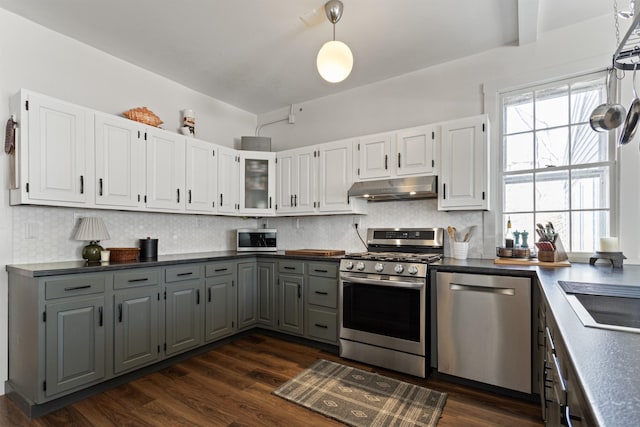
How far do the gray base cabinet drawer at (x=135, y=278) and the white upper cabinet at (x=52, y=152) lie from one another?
693mm

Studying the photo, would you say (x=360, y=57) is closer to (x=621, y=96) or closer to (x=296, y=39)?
(x=296, y=39)

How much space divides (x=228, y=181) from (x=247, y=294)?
1355mm

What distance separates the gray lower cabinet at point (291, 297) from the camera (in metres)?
3.44

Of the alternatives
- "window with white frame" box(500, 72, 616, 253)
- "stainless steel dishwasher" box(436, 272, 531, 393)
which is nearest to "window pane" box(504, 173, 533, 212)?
"window with white frame" box(500, 72, 616, 253)

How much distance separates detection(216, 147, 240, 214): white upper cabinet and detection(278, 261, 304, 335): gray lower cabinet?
0.97 metres

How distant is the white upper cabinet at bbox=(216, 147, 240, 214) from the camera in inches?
151

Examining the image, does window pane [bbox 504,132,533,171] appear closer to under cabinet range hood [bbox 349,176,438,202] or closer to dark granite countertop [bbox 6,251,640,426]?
under cabinet range hood [bbox 349,176,438,202]

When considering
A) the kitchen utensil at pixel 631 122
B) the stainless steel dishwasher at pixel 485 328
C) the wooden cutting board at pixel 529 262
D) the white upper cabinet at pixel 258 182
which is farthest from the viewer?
the white upper cabinet at pixel 258 182

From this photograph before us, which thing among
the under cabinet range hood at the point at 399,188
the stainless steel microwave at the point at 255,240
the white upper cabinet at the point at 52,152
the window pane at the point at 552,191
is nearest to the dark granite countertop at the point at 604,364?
the under cabinet range hood at the point at 399,188

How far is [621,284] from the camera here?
5.28 ft

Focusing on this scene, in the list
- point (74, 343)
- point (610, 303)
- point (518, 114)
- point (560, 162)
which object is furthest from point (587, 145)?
point (74, 343)

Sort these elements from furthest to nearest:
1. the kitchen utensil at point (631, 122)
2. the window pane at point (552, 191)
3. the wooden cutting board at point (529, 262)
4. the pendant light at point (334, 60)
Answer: the window pane at point (552, 191)
the wooden cutting board at point (529, 262)
the pendant light at point (334, 60)
the kitchen utensil at point (631, 122)

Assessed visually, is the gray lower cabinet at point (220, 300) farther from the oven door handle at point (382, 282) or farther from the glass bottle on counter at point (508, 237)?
the glass bottle on counter at point (508, 237)

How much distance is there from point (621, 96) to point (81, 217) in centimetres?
456
